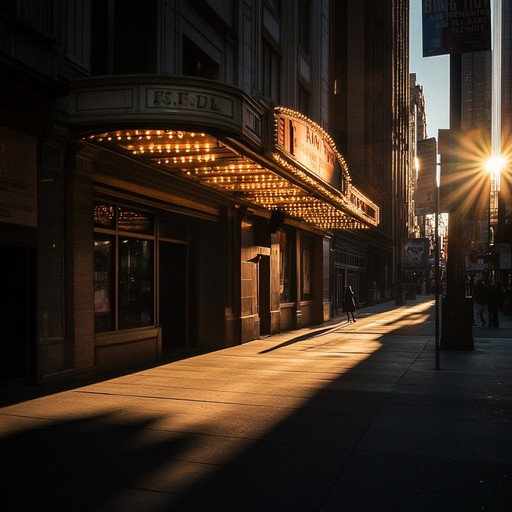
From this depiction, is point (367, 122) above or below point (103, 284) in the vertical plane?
above

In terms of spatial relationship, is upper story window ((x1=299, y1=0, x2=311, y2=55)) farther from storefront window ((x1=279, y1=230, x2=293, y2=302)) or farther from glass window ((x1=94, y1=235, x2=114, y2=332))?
glass window ((x1=94, y1=235, x2=114, y2=332))

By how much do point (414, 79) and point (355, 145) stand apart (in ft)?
456

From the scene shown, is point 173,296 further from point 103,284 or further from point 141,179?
point 141,179

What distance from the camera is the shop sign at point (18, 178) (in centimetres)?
1002

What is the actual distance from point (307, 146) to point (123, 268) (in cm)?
546

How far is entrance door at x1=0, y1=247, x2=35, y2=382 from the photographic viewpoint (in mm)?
10445

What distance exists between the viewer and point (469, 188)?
17.7m

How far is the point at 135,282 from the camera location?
47.7 ft

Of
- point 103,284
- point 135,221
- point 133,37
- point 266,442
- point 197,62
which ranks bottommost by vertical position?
point 266,442

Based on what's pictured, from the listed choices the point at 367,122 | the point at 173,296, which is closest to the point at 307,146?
the point at 173,296

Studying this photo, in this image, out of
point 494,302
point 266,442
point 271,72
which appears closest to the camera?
point 266,442

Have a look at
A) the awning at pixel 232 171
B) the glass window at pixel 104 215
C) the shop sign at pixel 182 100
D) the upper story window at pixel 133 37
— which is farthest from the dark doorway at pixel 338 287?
the shop sign at pixel 182 100

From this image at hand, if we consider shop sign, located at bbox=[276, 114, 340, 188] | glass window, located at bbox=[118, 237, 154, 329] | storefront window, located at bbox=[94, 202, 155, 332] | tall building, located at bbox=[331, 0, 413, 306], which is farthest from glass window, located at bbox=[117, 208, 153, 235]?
tall building, located at bbox=[331, 0, 413, 306]

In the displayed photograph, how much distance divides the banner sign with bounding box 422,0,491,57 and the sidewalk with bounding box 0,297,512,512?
27.2 feet
